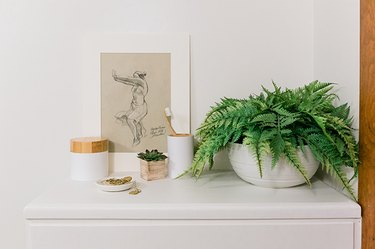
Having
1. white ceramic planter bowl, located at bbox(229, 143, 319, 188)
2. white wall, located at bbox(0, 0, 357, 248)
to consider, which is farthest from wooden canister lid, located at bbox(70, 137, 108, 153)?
white ceramic planter bowl, located at bbox(229, 143, 319, 188)

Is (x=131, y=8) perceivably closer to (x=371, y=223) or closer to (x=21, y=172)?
(x=21, y=172)

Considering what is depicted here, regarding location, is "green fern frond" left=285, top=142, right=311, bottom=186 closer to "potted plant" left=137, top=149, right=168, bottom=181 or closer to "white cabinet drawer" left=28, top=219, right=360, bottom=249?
"white cabinet drawer" left=28, top=219, right=360, bottom=249

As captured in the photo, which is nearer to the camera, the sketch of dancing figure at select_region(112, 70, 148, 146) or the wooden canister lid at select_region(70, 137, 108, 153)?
the wooden canister lid at select_region(70, 137, 108, 153)

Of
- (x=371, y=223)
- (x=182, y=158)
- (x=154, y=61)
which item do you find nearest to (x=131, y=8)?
(x=154, y=61)

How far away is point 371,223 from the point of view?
2.37 feet

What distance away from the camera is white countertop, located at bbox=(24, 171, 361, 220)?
0.75 m

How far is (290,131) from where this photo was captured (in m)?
0.79

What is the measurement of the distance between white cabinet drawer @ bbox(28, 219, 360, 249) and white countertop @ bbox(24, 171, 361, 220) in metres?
0.02

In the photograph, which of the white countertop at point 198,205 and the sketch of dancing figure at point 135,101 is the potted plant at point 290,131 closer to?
the white countertop at point 198,205

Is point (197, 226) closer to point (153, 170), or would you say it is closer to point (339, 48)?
point (153, 170)

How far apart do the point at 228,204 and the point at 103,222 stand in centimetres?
32

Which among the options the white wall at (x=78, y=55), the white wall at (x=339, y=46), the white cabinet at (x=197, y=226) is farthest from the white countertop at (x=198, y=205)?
the white wall at (x=78, y=55)

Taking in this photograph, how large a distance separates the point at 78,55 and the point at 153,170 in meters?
0.51

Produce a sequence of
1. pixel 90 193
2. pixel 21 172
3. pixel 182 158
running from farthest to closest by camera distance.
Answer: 1. pixel 21 172
2. pixel 182 158
3. pixel 90 193
